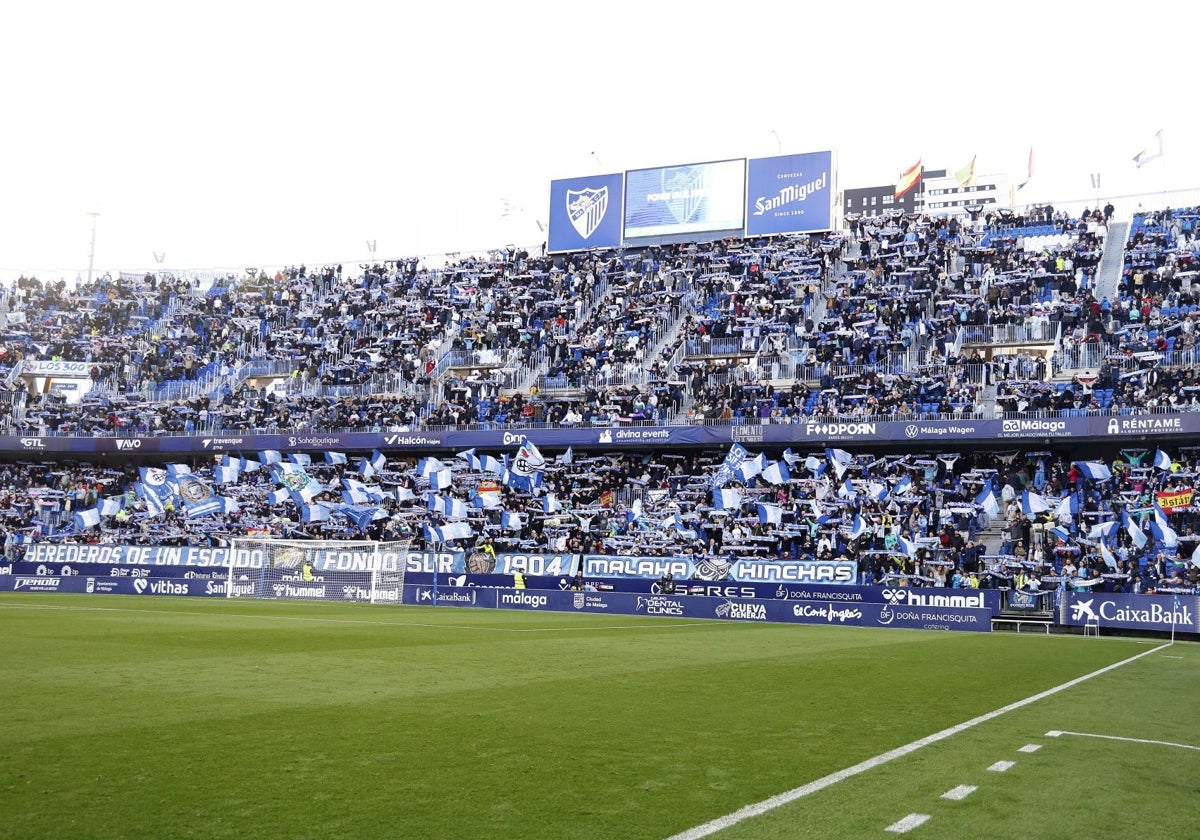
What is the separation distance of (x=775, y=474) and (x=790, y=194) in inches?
730

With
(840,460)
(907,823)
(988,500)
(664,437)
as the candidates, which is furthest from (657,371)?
(907,823)

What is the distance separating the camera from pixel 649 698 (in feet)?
46.1

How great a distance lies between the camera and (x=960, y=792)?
8.46 meters

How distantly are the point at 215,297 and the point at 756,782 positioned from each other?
209ft

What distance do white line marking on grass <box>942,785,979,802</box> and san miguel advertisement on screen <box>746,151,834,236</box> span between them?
4876 centimetres

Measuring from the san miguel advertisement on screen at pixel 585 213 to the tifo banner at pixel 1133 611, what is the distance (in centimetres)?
3228

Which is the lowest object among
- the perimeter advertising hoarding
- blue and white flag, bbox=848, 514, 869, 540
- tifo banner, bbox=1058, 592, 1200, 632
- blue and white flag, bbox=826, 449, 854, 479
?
tifo banner, bbox=1058, 592, 1200, 632

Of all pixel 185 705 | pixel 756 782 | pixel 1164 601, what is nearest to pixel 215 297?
pixel 1164 601

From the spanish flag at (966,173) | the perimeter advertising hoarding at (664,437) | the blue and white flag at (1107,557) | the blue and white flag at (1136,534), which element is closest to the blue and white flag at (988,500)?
the perimeter advertising hoarding at (664,437)

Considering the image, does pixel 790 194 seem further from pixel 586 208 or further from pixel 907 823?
pixel 907 823

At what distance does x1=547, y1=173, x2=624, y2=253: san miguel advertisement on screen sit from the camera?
2415 inches

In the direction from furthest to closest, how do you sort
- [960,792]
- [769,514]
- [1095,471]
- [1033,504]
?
[769,514], [1095,471], [1033,504], [960,792]

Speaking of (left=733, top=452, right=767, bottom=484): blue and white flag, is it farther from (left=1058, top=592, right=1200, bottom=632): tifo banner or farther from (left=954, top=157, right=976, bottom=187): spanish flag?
(left=954, top=157, right=976, bottom=187): spanish flag

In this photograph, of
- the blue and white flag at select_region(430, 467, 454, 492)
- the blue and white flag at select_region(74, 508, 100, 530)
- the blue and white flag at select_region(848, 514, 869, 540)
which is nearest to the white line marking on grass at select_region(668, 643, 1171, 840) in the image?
the blue and white flag at select_region(848, 514, 869, 540)
